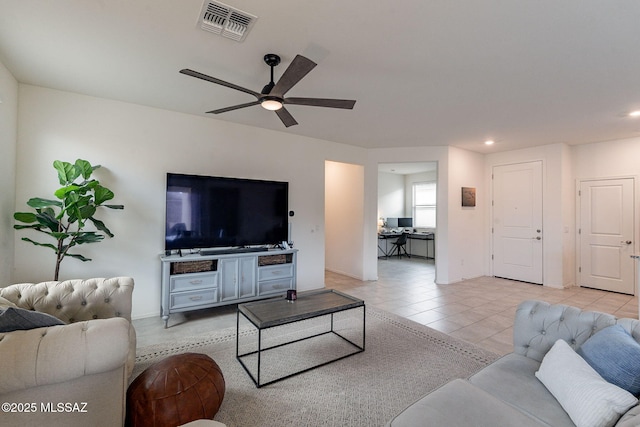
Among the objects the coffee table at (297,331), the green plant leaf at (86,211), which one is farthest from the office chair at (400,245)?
the green plant leaf at (86,211)

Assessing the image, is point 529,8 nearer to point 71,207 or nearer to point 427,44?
point 427,44

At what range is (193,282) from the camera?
335 cm

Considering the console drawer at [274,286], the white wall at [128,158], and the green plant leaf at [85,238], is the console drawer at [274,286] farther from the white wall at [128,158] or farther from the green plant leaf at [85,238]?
the green plant leaf at [85,238]

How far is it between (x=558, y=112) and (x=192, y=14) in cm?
427

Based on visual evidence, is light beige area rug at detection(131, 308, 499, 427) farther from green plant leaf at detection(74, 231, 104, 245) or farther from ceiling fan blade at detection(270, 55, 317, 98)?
ceiling fan blade at detection(270, 55, 317, 98)

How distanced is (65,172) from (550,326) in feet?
14.1

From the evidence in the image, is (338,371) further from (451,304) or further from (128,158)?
(128,158)

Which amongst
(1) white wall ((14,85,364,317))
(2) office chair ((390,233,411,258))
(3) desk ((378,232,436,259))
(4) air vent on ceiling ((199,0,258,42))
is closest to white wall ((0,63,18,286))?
(1) white wall ((14,85,364,317))

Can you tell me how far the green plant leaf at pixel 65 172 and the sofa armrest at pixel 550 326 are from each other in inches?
163

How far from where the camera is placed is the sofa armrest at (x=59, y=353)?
1.13 meters

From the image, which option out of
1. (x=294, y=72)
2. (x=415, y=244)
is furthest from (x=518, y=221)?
(x=294, y=72)

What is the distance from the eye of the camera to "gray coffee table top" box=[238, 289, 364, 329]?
2229 mm

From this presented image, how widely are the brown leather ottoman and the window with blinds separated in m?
7.96

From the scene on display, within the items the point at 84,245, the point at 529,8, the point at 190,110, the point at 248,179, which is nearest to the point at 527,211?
the point at 529,8
